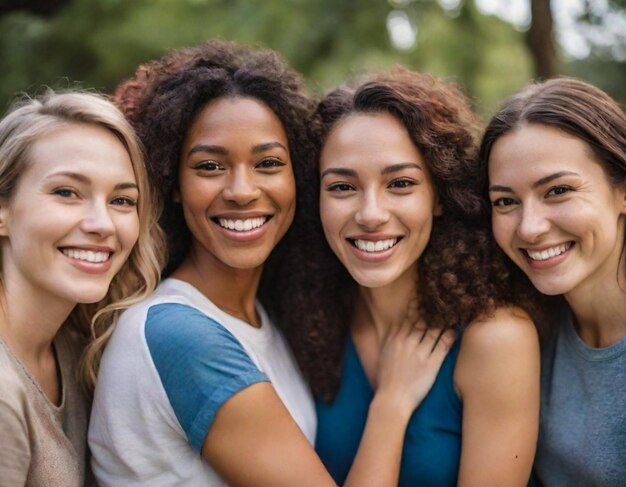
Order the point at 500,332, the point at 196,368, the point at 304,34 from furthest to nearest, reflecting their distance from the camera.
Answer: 1. the point at 304,34
2. the point at 500,332
3. the point at 196,368

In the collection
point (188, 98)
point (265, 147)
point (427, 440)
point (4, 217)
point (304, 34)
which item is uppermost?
point (304, 34)

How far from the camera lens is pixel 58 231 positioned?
2.44m

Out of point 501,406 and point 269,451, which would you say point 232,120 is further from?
point 501,406

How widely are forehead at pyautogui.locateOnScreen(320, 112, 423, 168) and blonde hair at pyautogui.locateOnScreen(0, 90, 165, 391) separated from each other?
75 centimetres

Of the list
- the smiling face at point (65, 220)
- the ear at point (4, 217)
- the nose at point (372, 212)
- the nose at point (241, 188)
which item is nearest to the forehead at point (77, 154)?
the smiling face at point (65, 220)

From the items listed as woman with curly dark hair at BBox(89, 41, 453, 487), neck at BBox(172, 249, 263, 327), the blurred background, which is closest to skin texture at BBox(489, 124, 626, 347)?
woman with curly dark hair at BBox(89, 41, 453, 487)

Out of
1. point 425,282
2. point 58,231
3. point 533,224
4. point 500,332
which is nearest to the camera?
point 58,231

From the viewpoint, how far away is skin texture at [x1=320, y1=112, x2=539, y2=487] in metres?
2.59

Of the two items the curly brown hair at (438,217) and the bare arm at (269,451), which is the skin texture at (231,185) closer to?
the curly brown hair at (438,217)

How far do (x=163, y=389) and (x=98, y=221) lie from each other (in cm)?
61

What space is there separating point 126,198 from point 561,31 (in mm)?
4226

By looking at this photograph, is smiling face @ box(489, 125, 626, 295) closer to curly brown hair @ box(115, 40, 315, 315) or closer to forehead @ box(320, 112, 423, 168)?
forehead @ box(320, 112, 423, 168)

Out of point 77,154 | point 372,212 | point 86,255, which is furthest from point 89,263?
point 372,212

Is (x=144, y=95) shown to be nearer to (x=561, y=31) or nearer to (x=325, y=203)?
(x=325, y=203)
